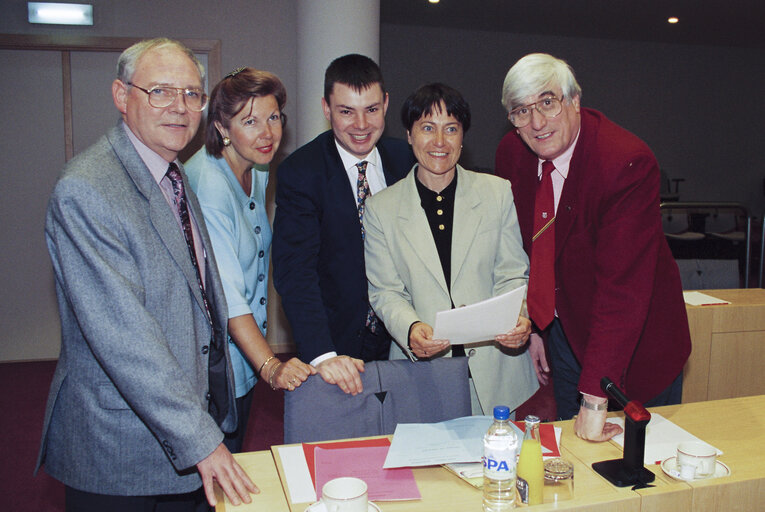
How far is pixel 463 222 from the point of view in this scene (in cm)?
207

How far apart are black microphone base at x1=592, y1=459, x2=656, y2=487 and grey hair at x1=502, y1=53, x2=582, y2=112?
1.09 meters

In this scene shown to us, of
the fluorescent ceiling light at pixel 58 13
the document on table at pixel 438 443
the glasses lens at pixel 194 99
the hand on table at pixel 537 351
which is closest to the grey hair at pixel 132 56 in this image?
the glasses lens at pixel 194 99

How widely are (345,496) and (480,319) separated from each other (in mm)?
612

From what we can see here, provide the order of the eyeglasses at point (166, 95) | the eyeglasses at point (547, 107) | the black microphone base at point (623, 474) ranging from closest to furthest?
the black microphone base at point (623, 474) → the eyeglasses at point (166, 95) → the eyeglasses at point (547, 107)

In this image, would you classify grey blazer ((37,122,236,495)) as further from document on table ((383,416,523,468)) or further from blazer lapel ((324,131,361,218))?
blazer lapel ((324,131,361,218))

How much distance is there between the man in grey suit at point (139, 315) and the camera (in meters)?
1.30

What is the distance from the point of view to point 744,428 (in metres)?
1.74

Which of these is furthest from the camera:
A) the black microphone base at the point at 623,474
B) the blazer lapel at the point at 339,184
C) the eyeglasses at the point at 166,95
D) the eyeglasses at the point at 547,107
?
the blazer lapel at the point at 339,184

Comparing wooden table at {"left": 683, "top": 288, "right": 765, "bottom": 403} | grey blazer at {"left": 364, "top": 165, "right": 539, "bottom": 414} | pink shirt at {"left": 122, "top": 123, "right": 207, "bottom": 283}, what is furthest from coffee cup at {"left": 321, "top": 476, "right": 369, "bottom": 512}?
wooden table at {"left": 683, "top": 288, "right": 765, "bottom": 403}

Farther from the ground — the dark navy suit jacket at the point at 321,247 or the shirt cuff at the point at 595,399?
the dark navy suit jacket at the point at 321,247

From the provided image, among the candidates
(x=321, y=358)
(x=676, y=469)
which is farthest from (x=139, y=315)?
(x=676, y=469)

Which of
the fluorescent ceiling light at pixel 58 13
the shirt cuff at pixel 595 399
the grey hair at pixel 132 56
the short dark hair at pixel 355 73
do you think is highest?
the fluorescent ceiling light at pixel 58 13

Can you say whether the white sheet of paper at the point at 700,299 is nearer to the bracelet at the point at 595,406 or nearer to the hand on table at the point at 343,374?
the bracelet at the point at 595,406

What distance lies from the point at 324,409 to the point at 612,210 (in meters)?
1.00
